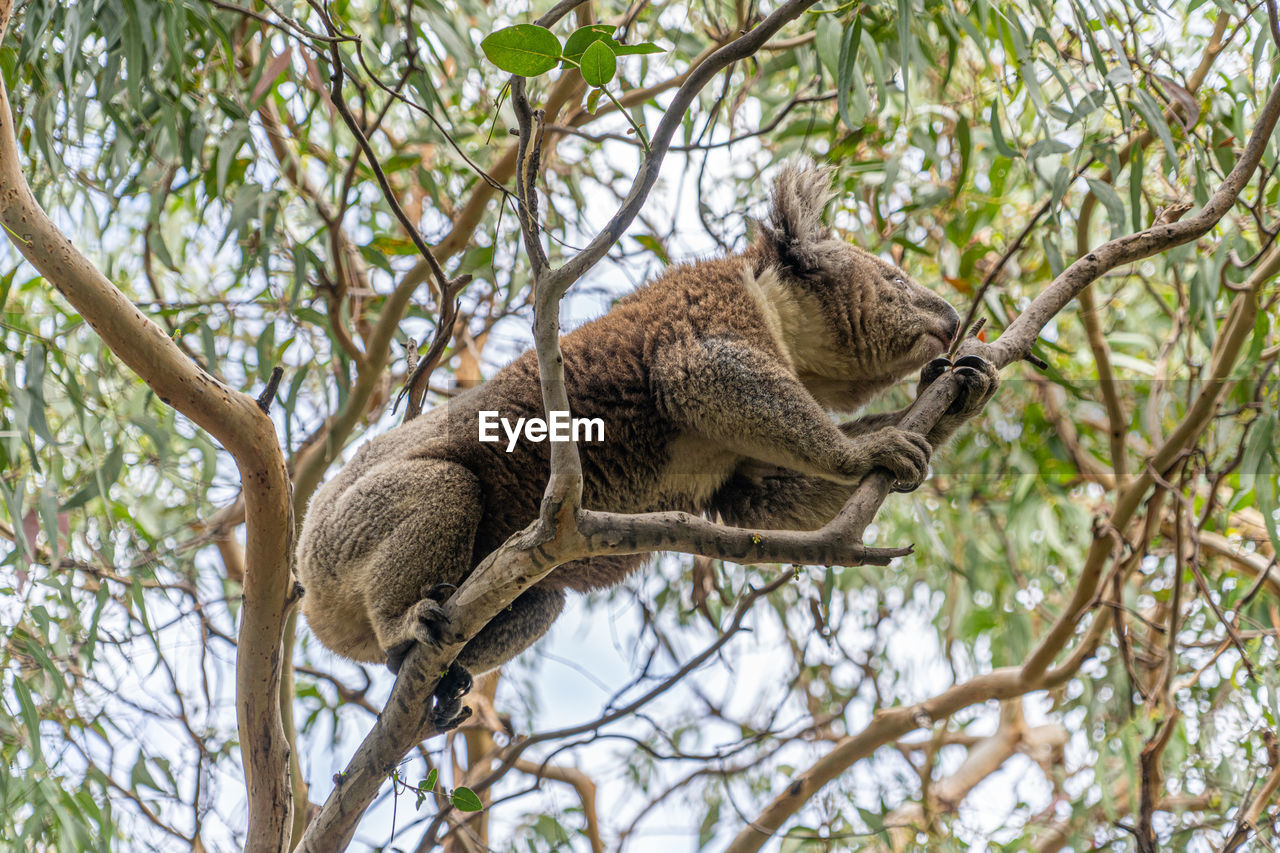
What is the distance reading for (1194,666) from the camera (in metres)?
4.28

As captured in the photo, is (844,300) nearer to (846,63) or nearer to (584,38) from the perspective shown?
(846,63)

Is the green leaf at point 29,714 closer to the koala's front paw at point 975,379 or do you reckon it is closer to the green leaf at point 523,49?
the green leaf at point 523,49

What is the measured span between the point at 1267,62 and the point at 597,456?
2772 mm

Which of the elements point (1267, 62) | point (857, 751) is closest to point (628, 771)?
point (857, 751)

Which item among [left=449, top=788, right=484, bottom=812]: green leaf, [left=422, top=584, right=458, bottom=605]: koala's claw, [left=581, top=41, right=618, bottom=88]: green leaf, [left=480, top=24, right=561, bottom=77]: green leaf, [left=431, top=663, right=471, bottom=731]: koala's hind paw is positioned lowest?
[left=449, top=788, right=484, bottom=812]: green leaf

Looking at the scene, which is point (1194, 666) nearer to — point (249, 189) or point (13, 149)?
point (249, 189)

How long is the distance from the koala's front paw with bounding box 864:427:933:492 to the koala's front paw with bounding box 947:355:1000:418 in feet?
0.62

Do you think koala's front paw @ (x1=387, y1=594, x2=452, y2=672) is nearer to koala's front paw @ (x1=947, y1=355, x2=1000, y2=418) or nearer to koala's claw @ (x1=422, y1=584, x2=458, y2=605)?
koala's claw @ (x1=422, y1=584, x2=458, y2=605)

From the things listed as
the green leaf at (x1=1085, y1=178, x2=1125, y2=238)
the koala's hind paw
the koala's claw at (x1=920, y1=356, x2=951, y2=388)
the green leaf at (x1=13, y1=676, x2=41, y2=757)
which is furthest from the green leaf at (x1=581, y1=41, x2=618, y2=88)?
the green leaf at (x1=13, y1=676, x2=41, y2=757)

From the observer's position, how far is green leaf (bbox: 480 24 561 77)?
1.42 m

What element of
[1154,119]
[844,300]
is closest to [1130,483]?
[1154,119]

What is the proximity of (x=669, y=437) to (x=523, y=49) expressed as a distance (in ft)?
4.19

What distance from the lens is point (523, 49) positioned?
4.77ft

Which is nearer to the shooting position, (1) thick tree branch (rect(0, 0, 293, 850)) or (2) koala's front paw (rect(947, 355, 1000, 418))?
(1) thick tree branch (rect(0, 0, 293, 850))
